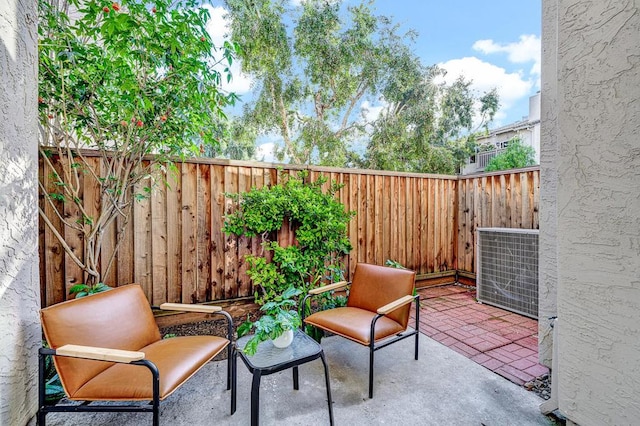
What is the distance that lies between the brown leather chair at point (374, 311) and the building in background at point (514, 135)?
10.1 meters

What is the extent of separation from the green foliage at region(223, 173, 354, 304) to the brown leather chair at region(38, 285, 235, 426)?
1.08 m

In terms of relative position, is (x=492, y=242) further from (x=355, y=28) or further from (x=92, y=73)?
(x=355, y=28)

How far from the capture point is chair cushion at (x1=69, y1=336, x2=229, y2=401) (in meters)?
1.46

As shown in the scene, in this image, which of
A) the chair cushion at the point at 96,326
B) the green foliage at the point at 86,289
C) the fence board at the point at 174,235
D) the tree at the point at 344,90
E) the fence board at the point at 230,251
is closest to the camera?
the chair cushion at the point at 96,326

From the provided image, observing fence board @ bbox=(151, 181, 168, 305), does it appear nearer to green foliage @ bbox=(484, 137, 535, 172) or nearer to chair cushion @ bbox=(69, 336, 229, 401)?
chair cushion @ bbox=(69, 336, 229, 401)

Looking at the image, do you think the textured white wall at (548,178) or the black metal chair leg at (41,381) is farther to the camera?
the textured white wall at (548,178)

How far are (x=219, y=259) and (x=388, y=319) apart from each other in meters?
1.96

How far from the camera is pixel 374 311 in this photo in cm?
259

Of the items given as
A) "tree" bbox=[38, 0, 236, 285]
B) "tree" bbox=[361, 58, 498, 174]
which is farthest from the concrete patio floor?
"tree" bbox=[361, 58, 498, 174]

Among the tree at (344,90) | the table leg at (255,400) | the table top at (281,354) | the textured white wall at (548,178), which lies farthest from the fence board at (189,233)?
the tree at (344,90)

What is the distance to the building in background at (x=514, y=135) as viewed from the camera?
37.9 feet

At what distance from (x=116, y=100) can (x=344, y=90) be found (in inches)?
257

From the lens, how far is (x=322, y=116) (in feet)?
26.9

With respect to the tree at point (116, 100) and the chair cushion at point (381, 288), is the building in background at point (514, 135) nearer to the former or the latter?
the chair cushion at point (381, 288)
